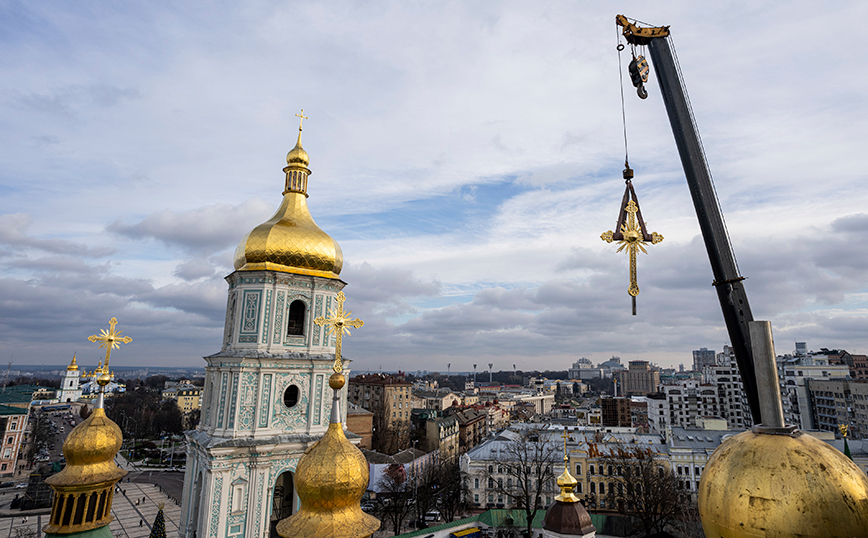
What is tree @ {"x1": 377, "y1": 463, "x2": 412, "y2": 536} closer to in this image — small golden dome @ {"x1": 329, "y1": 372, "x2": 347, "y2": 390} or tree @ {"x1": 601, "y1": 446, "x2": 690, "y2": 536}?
tree @ {"x1": 601, "y1": 446, "x2": 690, "y2": 536}

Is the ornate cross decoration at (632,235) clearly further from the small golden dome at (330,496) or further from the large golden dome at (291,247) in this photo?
the large golden dome at (291,247)

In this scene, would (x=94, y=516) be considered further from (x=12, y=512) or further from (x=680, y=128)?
(x=12, y=512)

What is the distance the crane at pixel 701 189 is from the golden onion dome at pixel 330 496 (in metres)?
6.42

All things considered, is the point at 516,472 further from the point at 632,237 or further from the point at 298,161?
the point at 632,237

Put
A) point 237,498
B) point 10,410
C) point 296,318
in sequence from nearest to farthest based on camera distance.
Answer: point 237,498 → point 296,318 → point 10,410

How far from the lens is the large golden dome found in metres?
16.5

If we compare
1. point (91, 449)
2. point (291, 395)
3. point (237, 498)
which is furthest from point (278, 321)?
point (91, 449)

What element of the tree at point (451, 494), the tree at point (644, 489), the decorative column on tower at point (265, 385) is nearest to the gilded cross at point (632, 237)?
the decorative column on tower at point (265, 385)

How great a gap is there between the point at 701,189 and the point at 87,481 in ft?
53.1

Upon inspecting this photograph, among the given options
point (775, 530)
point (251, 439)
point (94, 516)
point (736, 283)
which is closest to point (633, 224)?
point (736, 283)

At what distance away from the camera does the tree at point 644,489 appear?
97.5 feet

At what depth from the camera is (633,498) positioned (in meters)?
32.2

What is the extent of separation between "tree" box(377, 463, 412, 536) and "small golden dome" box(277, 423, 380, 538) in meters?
29.0

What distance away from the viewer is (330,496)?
7941 millimetres
